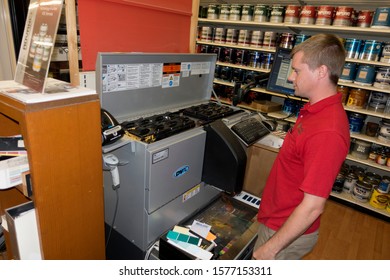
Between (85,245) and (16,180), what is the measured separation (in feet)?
1.37

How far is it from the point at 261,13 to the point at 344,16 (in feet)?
2.70

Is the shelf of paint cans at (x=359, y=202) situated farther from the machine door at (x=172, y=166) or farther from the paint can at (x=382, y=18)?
the machine door at (x=172, y=166)

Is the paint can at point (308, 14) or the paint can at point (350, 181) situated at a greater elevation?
the paint can at point (308, 14)

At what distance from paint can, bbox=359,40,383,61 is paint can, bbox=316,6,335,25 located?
0.40m

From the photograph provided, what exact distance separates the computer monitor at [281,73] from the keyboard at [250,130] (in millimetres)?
407

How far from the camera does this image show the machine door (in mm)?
1197

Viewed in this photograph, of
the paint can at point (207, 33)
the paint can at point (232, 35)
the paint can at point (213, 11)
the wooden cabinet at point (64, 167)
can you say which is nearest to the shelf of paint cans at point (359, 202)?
the paint can at point (232, 35)

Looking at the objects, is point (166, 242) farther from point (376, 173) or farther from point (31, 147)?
point (376, 173)

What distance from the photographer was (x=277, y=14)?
282cm

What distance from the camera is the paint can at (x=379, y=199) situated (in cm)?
267

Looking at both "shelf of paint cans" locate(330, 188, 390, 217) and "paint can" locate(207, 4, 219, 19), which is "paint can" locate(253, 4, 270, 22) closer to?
"paint can" locate(207, 4, 219, 19)

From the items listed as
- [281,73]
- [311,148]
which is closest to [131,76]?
[311,148]

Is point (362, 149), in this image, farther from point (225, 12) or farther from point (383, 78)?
point (225, 12)

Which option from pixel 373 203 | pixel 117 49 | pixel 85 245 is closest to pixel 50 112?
pixel 85 245
